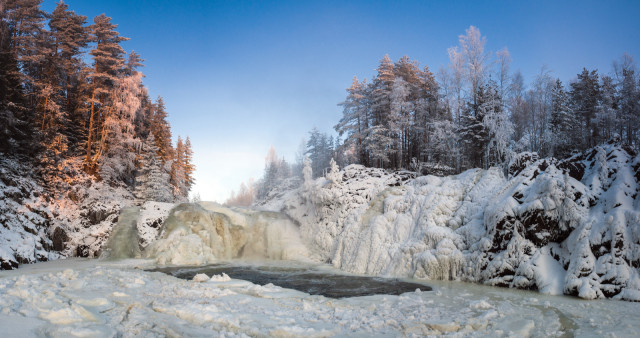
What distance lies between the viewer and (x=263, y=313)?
6.43 m

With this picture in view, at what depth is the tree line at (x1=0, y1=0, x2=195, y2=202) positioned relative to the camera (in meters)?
19.4

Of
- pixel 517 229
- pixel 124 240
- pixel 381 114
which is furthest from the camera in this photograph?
pixel 381 114

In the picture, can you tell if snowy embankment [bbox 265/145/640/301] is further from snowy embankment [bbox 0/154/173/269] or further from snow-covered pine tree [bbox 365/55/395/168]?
snowy embankment [bbox 0/154/173/269]

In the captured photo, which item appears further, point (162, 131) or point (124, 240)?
point (162, 131)

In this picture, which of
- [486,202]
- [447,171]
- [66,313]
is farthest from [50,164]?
[447,171]

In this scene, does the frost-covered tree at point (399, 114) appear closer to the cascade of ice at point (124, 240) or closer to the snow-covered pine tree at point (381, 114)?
the snow-covered pine tree at point (381, 114)

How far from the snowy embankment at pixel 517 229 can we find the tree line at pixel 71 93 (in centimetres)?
1667

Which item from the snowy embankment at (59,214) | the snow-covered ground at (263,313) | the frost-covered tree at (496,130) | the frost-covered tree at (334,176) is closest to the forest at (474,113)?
the frost-covered tree at (496,130)

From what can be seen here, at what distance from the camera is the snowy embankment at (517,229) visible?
9047 mm

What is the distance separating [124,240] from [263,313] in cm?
1612

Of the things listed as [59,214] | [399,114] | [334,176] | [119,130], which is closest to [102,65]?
[119,130]

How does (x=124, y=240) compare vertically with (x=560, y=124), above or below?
below

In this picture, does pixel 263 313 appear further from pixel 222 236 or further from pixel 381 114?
pixel 381 114

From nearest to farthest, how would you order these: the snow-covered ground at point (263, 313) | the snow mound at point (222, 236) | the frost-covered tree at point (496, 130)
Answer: the snow-covered ground at point (263, 313) → the snow mound at point (222, 236) → the frost-covered tree at point (496, 130)
